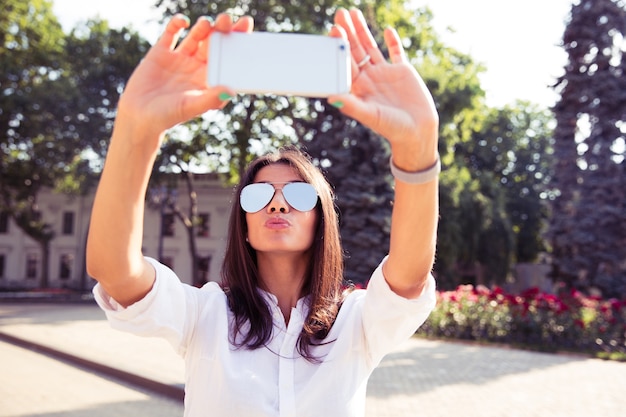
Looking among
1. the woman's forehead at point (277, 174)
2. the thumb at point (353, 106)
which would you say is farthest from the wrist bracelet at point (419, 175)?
the woman's forehead at point (277, 174)

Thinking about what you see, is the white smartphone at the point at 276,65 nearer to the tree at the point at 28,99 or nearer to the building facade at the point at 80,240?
the tree at the point at 28,99

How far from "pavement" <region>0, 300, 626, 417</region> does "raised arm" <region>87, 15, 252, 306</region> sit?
19.6 feet

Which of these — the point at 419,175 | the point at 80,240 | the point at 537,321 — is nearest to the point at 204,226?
the point at 80,240

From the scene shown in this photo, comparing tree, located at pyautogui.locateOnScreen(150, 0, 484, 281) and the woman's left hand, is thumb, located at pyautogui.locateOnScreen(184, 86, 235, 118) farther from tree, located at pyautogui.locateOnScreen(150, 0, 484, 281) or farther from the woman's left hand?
tree, located at pyautogui.locateOnScreen(150, 0, 484, 281)

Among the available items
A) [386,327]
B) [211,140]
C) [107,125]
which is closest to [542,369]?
[386,327]

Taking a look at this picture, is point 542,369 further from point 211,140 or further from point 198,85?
point 211,140

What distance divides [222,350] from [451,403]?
6506mm

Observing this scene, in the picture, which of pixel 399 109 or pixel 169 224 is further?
pixel 169 224

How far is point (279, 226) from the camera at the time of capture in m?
2.07

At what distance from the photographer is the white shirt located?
1.78 m

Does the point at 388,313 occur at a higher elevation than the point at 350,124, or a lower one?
lower

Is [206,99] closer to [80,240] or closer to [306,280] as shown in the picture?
[306,280]

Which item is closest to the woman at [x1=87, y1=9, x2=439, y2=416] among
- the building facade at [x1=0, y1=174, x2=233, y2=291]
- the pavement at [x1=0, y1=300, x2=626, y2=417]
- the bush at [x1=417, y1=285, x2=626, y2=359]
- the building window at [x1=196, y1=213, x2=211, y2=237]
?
the pavement at [x1=0, y1=300, x2=626, y2=417]

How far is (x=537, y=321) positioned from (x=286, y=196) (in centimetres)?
1362
